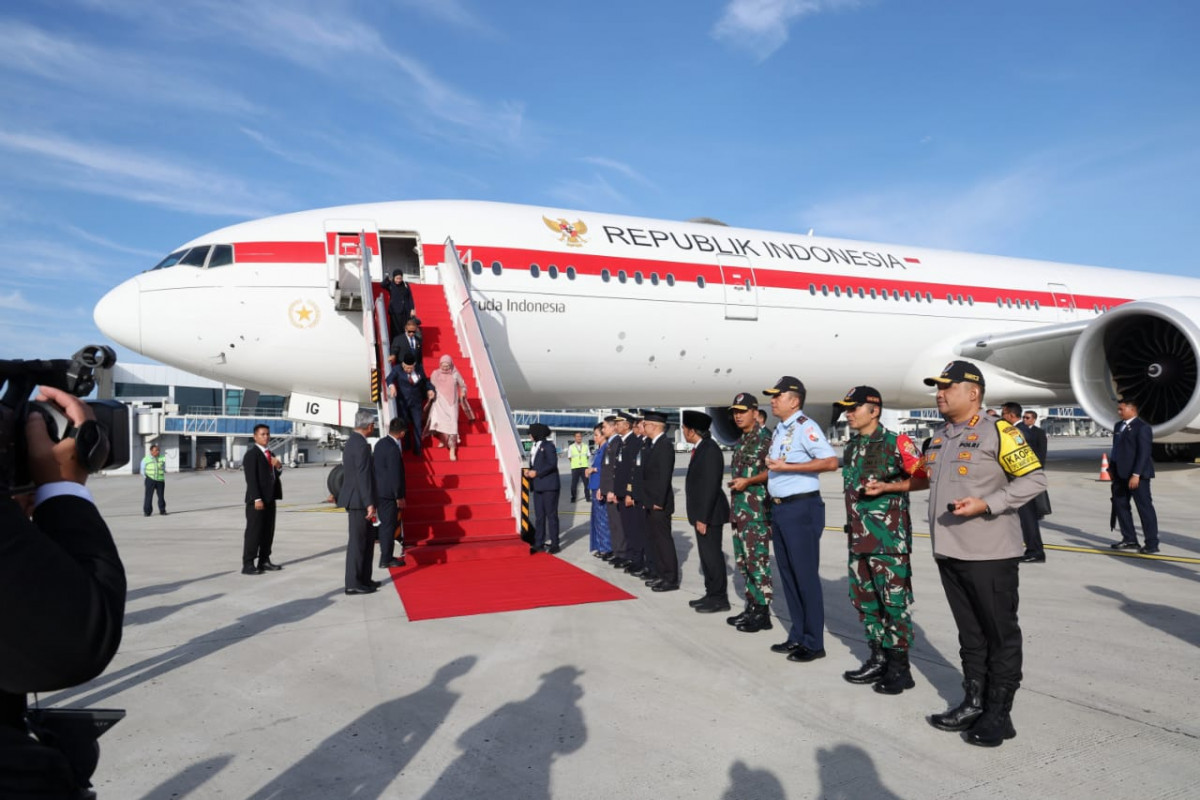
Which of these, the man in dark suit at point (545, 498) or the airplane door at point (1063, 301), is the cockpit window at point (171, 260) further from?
the airplane door at point (1063, 301)

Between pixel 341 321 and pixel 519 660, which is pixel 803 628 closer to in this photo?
pixel 519 660

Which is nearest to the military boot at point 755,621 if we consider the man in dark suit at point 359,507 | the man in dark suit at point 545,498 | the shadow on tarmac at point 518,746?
the shadow on tarmac at point 518,746

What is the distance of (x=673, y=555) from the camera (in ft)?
21.2

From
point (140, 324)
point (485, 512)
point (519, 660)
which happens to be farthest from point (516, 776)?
point (140, 324)

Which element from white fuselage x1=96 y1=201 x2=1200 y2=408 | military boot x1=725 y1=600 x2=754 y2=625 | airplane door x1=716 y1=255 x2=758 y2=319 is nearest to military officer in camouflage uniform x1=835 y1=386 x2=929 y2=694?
military boot x1=725 y1=600 x2=754 y2=625

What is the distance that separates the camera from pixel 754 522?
206 inches

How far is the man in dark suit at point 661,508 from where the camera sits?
253 inches

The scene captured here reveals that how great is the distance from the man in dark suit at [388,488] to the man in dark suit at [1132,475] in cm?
693

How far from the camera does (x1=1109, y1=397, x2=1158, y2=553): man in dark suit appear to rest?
7613 millimetres

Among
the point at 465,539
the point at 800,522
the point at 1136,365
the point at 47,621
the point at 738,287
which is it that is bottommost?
the point at 465,539

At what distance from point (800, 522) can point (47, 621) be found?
4.09 m

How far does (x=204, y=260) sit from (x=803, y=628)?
8.98 m

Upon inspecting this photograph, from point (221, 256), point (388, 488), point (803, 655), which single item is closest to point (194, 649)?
point (388, 488)

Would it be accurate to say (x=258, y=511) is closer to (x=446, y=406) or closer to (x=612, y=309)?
(x=446, y=406)
